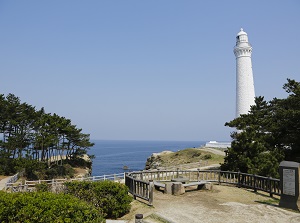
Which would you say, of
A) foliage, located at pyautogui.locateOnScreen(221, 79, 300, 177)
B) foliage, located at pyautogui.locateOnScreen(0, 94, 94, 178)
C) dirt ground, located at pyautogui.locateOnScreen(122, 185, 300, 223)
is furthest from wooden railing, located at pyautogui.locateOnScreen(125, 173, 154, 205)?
foliage, located at pyautogui.locateOnScreen(0, 94, 94, 178)

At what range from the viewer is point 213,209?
10.7 meters

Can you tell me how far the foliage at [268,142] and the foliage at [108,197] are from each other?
40.0ft

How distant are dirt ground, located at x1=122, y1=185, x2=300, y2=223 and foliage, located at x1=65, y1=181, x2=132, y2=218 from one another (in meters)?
0.47

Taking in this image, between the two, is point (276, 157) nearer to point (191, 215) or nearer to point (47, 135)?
point (191, 215)

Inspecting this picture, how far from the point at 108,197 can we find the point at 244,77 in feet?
152

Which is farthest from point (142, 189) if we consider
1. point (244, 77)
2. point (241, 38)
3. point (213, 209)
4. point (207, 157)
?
point (241, 38)

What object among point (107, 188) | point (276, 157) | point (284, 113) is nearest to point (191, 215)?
point (107, 188)

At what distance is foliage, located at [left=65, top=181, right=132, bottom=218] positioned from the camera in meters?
10.4

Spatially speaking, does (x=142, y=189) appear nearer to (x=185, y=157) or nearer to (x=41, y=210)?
(x=41, y=210)

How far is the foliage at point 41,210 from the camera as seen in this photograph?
693 centimetres

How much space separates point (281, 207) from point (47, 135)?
37875 millimetres

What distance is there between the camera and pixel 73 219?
7.11 meters

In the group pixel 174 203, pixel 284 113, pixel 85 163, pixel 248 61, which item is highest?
pixel 248 61

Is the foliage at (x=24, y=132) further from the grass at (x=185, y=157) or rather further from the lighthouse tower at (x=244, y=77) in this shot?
the lighthouse tower at (x=244, y=77)
